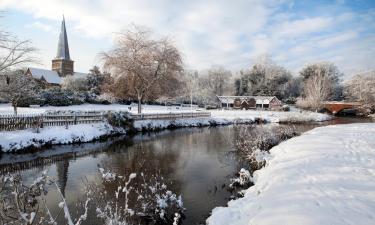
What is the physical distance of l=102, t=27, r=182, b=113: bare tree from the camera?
111ft

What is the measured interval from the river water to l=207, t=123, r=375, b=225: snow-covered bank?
1.45 meters

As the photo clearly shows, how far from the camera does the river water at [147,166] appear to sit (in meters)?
10.2

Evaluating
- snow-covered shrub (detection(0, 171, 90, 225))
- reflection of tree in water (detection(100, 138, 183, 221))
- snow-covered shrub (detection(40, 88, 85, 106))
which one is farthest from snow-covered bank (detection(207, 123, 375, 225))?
snow-covered shrub (detection(40, 88, 85, 106))

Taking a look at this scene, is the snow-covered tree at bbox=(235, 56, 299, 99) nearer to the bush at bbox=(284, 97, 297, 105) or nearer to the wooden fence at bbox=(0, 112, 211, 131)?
the bush at bbox=(284, 97, 297, 105)

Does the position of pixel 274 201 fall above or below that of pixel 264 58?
below

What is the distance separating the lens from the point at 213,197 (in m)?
10.4

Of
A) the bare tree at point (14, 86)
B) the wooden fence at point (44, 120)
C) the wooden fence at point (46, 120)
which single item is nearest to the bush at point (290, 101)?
the wooden fence at point (46, 120)

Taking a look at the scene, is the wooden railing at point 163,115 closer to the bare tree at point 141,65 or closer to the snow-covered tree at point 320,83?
the bare tree at point 141,65

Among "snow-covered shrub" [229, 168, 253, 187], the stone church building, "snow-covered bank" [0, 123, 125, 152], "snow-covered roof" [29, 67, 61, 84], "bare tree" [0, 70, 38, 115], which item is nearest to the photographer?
"snow-covered shrub" [229, 168, 253, 187]

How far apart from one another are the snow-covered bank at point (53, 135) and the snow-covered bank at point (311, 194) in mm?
13795

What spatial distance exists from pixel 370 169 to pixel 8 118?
61.5 ft

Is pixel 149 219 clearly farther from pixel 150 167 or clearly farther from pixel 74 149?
pixel 74 149

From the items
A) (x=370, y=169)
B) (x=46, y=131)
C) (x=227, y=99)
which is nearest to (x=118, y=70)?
(x=46, y=131)

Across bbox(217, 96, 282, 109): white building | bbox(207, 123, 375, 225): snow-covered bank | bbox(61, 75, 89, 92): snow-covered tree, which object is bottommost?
bbox(207, 123, 375, 225): snow-covered bank
